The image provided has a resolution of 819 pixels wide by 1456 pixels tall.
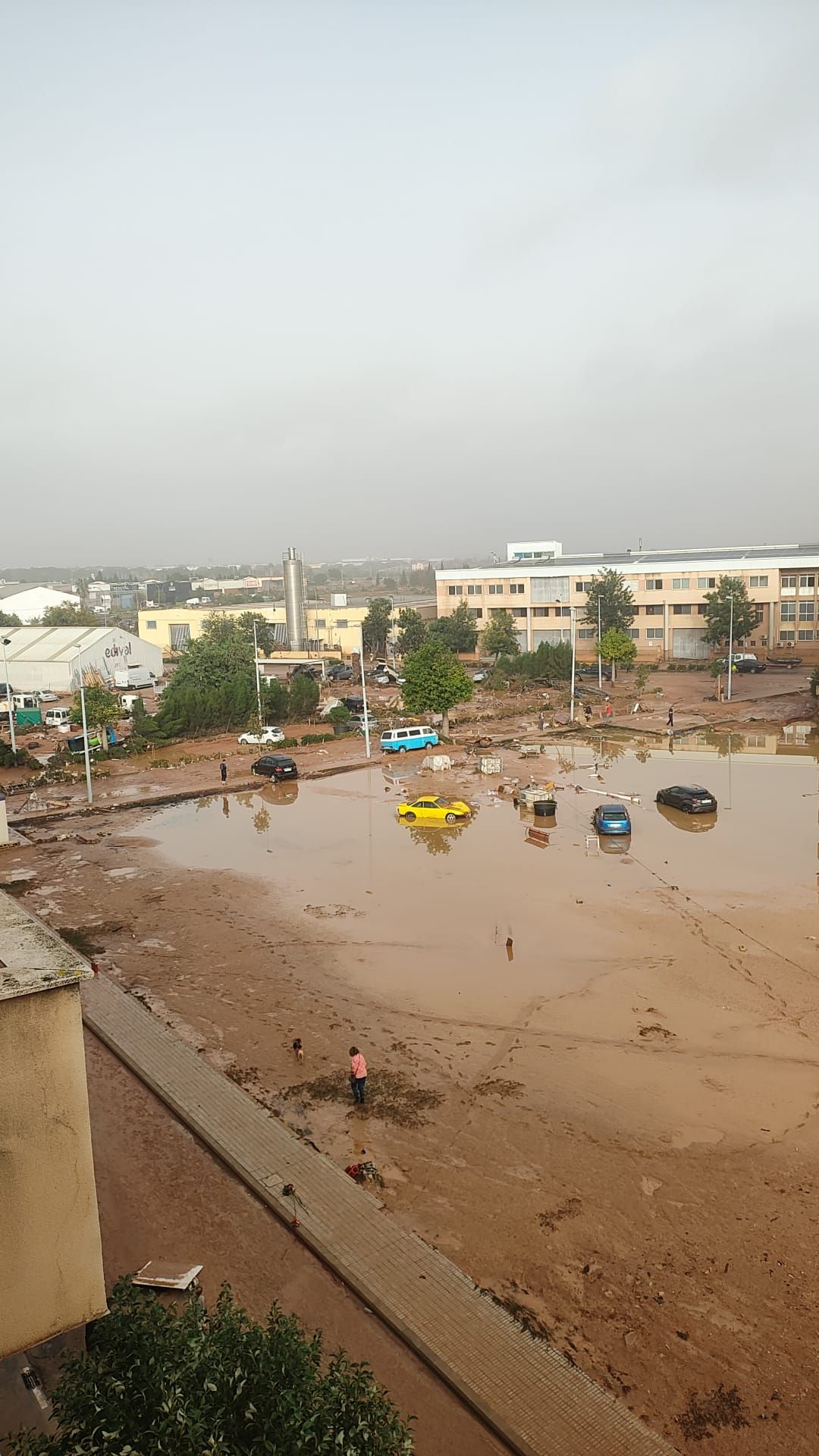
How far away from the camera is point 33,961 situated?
765 centimetres

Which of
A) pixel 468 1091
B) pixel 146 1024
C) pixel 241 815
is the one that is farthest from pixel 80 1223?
pixel 241 815

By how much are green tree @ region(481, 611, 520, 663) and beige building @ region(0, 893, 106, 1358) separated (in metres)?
58.9

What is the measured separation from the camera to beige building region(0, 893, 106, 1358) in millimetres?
7051

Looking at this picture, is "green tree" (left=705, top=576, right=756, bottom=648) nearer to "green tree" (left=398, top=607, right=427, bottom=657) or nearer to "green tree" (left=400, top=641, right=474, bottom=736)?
"green tree" (left=398, top=607, right=427, bottom=657)

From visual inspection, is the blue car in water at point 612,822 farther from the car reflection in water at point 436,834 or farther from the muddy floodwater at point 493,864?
the car reflection in water at point 436,834

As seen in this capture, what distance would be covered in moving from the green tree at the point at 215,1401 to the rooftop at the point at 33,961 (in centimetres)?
241

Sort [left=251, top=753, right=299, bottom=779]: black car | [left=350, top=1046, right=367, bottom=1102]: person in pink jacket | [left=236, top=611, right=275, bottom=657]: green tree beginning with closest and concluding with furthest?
[left=350, top=1046, right=367, bottom=1102]: person in pink jacket, [left=251, top=753, right=299, bottom=779]: black car, [left=236, top=611, right=275, bottom=657]: green tree

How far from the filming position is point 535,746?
132ft

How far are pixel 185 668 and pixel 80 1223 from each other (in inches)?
1772

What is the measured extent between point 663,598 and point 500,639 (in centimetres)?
1499

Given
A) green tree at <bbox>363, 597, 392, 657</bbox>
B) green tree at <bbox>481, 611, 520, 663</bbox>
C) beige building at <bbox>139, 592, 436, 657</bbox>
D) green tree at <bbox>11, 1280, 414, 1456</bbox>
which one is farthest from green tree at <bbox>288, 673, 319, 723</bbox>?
green tree at <bbox>11, 1280, 414, 1456</bbox>

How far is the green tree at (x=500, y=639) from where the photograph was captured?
6619cm

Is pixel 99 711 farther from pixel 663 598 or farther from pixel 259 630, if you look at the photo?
pixel 663 598

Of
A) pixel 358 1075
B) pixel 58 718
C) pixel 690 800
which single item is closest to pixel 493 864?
pixel 690 800
